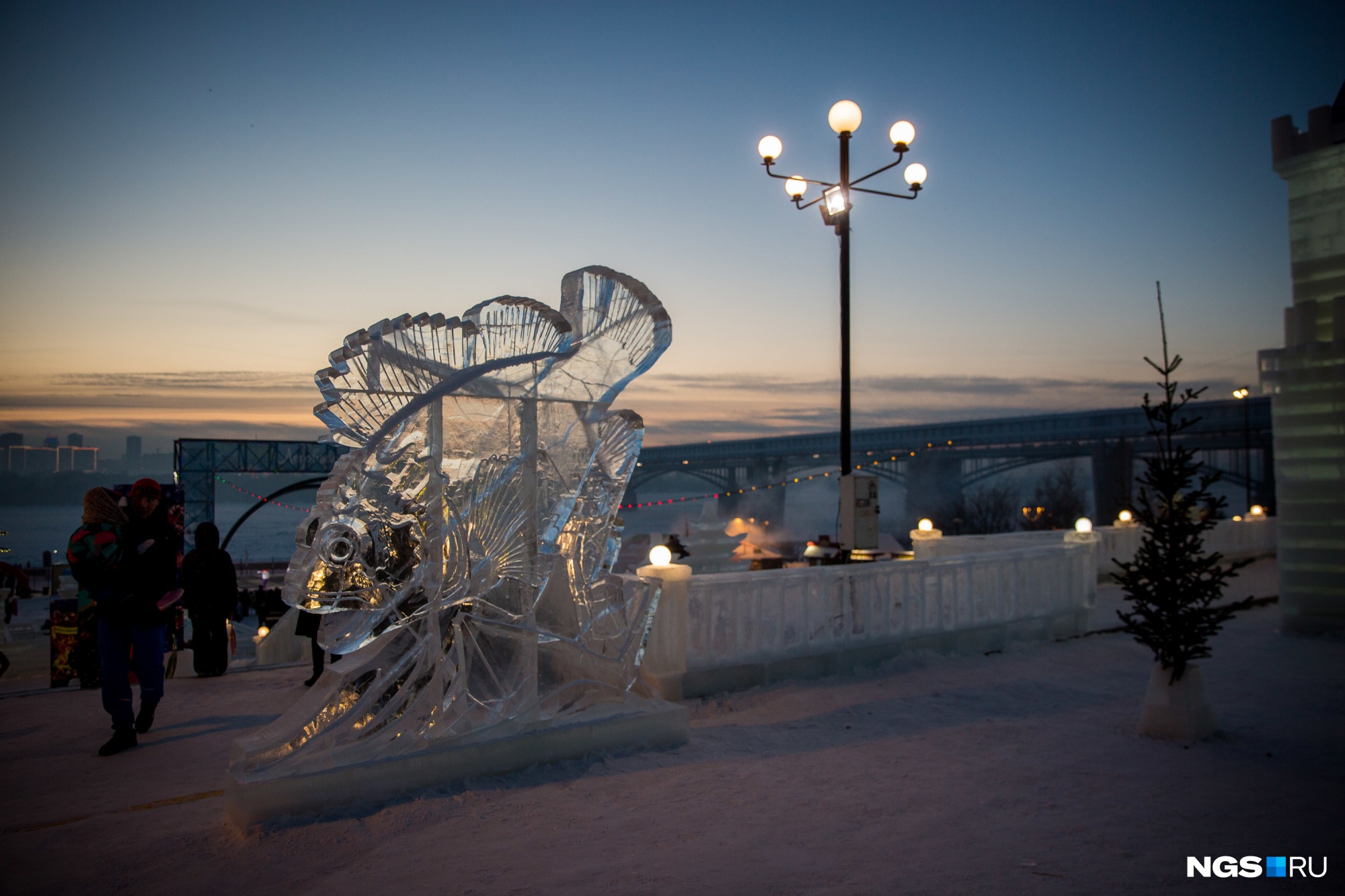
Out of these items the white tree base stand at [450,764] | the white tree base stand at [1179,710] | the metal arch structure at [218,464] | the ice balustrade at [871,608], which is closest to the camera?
the white tree base stand at [450,764]

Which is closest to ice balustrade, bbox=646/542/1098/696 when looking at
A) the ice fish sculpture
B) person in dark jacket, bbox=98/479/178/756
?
the ice fish sculpture

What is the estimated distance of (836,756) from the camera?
5332mm

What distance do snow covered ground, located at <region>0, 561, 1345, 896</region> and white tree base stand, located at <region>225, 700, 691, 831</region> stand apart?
116 mm

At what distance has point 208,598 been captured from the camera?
26.9 ft

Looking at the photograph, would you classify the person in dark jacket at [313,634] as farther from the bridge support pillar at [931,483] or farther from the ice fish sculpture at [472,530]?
the bridge support pillar at [931,483]

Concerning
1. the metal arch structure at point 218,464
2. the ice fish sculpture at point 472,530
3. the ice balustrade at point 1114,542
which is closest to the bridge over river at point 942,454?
the metal arch structure at point 218,464

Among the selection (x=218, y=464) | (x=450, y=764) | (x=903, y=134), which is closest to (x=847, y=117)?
(x=903, y=134)

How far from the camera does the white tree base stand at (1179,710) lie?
5594 mm

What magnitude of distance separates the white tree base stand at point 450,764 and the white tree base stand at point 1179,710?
333 cm

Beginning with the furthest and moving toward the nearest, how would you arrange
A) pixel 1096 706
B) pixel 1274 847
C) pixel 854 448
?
pixel 854 448
pixel 1096 706
pixel 1274 847

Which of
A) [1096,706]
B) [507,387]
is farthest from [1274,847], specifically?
[507,387]

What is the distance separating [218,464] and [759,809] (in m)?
31.4

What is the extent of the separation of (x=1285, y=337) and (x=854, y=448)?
42.4 meters

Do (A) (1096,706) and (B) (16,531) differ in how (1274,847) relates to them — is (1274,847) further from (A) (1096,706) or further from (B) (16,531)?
(B) (16,531)
